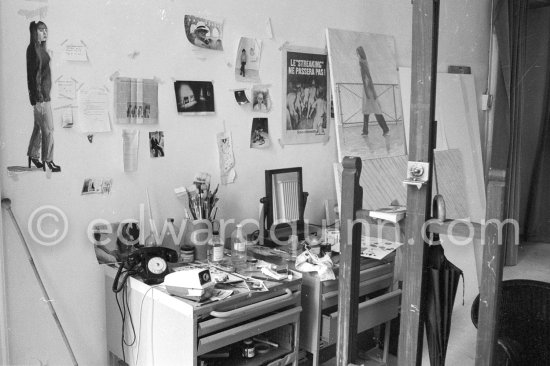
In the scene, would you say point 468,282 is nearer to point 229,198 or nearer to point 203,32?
→ point 229,198

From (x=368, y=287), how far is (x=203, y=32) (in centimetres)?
133

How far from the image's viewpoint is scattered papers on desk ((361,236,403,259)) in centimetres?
240

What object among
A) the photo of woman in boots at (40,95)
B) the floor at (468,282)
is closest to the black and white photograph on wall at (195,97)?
the photo of woman in boots at (40,95)

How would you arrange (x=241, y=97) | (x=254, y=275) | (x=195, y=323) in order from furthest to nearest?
(x=241, y=97), (x=254, y=275), (x=195, y=323)

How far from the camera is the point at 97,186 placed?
208 centimetres

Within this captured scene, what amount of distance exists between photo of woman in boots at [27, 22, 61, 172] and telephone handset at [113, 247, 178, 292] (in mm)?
459

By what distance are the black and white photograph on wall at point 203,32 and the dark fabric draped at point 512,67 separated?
266cm

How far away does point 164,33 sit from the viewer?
86.6 inches

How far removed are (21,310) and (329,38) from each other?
1971mm

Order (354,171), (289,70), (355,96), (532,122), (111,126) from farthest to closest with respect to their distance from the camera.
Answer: (532,122) → (355,96) → (289,70) → (111,126) → (354,171)

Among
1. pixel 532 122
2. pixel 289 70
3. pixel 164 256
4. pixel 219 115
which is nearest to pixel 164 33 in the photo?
pixel 219 115

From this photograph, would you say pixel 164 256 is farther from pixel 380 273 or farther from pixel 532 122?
pixel 532 122

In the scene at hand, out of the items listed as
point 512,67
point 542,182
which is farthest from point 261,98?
point 542,182

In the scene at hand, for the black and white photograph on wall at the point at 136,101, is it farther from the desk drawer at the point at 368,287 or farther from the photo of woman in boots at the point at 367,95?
the photo of woman in boots at the point at 367,95
